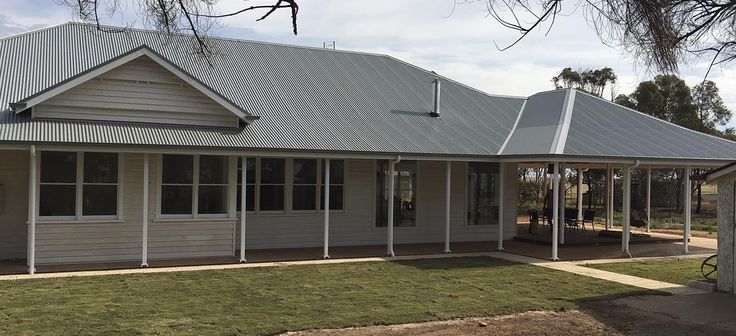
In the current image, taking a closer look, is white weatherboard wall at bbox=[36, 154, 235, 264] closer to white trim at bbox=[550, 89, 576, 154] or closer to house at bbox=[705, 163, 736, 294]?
white trim at bbox=[550, 89, 576, 154]

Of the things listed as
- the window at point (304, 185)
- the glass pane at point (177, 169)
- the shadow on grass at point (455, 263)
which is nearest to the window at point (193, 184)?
the glass pane at point (177, 169)

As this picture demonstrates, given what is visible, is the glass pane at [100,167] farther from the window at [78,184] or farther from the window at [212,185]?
the window at [212,185]

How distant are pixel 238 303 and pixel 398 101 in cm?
1042

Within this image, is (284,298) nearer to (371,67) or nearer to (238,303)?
(238,303)

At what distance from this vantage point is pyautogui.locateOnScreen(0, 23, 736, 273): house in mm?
12836

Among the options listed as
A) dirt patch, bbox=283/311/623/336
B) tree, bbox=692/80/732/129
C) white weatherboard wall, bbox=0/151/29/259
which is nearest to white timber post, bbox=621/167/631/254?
dirt patch, bbox=283/311/623/336

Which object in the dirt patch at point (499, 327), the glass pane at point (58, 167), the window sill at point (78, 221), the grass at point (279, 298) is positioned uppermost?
the glass pane at point (58, 167)

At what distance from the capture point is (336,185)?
55.0 ft

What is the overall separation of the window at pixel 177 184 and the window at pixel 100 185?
0.99m

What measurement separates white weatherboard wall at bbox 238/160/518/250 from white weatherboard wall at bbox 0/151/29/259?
194 inches

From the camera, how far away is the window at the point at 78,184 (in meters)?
12.8

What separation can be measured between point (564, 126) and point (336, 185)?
620cm

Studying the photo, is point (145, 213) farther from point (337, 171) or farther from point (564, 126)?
point (564, 126)

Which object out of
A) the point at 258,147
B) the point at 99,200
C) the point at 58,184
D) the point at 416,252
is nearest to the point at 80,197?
the point at 99,200
